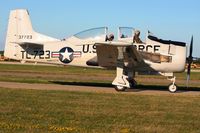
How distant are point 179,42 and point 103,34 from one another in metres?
3.44

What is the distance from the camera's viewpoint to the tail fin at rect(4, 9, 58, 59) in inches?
842

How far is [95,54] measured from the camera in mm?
19703

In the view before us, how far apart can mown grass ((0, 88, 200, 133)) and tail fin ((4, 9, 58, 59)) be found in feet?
23.6

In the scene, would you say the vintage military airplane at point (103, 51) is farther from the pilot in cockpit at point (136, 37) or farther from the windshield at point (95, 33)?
the pilot in cockpit at point (136, 37)

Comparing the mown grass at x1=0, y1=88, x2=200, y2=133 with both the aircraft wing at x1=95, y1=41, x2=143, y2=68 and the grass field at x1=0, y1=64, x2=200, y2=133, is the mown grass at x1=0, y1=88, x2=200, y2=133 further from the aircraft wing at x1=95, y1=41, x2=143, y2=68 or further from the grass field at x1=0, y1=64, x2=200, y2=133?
the aircraft wing at x1=95, y1=41, x2=143, y2=68

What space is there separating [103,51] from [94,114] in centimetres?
807

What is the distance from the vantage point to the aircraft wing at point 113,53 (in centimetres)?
1737

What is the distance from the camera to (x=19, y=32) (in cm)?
2147

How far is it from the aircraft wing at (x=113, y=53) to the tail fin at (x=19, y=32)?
3923 millimetres

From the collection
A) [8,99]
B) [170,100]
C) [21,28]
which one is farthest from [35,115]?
[21,28]

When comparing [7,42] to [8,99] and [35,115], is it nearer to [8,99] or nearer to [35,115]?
[8,99]

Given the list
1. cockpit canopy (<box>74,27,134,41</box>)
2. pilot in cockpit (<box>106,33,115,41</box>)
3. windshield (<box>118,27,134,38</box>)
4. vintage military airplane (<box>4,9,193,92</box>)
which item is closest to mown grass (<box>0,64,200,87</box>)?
vintage military airplane (<box>4,9,193,92</box>)

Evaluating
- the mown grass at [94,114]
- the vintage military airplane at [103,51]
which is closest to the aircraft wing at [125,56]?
the vintage military airplane at [103,51]

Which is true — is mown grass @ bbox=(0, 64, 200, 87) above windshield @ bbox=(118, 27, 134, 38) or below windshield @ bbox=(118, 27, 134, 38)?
below
